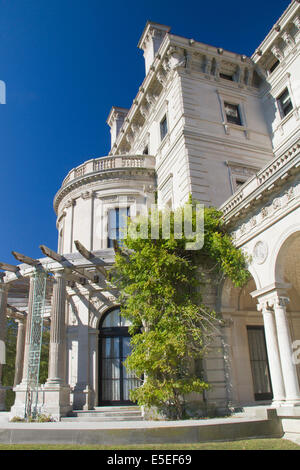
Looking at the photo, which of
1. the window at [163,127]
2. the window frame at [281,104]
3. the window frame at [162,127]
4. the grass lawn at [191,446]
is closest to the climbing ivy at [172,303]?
the grass lawn at [191,446]

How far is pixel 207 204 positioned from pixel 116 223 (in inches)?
219

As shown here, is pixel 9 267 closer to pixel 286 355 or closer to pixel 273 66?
pixel 286 355

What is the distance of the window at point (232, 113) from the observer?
21031 mm

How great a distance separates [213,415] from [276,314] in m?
4.62

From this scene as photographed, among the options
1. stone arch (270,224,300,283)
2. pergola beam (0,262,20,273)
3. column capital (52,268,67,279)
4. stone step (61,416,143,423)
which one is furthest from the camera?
pergola beam (0,262,20,273)

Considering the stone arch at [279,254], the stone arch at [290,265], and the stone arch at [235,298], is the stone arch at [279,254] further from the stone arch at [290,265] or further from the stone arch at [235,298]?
the stone arch at [235,298]

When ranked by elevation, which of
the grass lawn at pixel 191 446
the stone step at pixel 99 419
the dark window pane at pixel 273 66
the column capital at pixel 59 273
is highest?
the dark window pane at pixel 273 66

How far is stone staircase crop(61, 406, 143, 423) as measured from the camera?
13.5m

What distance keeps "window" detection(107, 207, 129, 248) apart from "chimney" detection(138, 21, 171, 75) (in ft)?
37.2

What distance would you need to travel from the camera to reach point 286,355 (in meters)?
11.3

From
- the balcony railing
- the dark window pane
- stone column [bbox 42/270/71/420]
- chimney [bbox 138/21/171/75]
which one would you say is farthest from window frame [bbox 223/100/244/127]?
stone column [bbox 42/270/71/420]

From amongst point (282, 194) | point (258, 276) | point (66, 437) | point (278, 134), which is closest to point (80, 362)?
point (66, 437)

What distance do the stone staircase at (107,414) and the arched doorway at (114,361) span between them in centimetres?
75

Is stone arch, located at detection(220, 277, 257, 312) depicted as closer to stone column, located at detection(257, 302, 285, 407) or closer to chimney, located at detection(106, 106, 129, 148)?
stone column, located at detection(257, 302, 285, 407)
